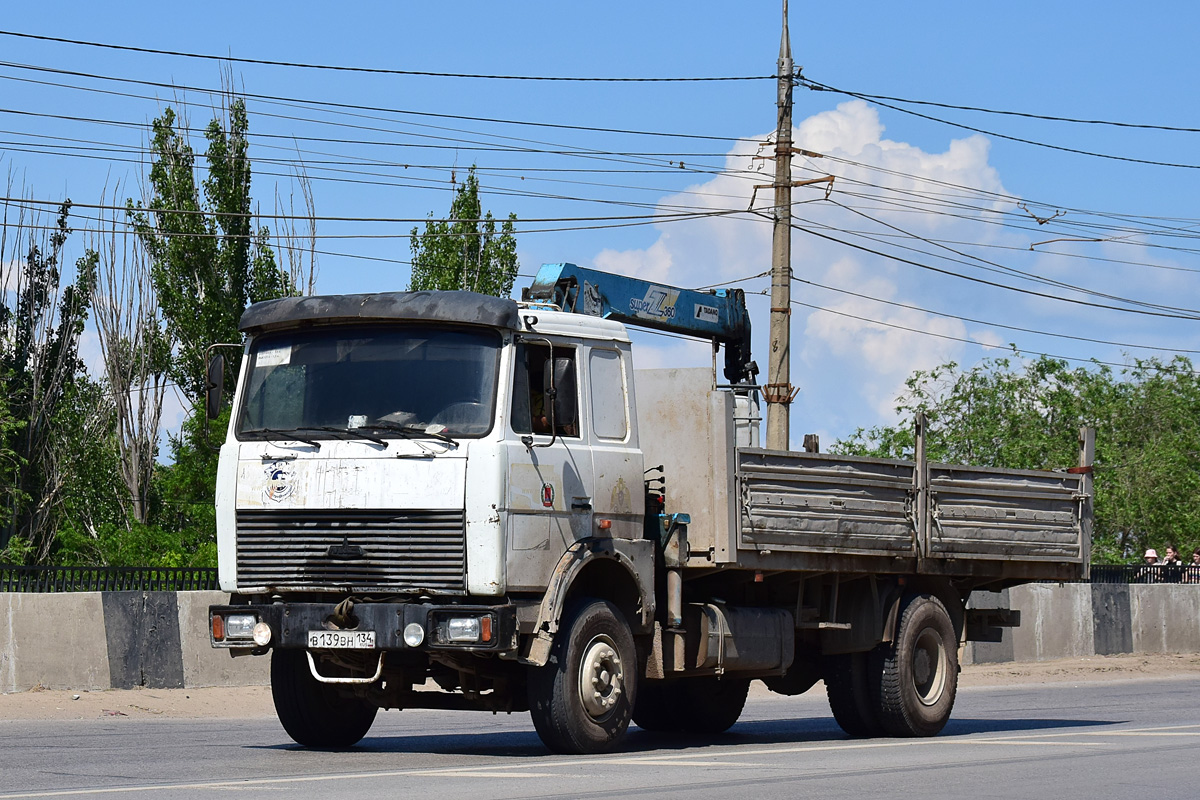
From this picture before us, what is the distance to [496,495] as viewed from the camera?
10219 mm

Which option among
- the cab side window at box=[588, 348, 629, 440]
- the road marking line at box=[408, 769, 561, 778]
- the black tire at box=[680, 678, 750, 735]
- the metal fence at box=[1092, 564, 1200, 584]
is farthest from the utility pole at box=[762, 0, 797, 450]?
the road marking line at box=[408, 769, 561, 778]

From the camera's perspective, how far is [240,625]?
420 inches

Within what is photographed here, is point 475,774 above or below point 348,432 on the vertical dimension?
below

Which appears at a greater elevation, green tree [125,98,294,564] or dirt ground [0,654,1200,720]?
green tree [125,98,294,564]

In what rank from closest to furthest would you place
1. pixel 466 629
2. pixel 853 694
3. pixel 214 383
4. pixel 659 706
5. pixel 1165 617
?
pixel 466 629 → pixel 214 383 → pixel 853 694 → pixel 659 706 → pixel 1165 617

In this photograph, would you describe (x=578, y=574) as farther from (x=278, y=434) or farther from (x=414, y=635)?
(x=278, y=434)

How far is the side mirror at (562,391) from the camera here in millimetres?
10758

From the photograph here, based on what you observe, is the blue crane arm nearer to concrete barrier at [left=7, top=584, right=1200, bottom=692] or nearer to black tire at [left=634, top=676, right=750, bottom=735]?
black tire at [left=634, top=676, right=750, bottom=735]

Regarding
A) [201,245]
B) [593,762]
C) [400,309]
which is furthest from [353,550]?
[201,245]

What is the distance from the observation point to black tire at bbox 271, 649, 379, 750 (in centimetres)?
1150

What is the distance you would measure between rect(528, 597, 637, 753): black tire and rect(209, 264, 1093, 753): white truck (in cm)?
2

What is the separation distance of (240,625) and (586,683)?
7.38 ft

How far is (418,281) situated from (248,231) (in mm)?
5903

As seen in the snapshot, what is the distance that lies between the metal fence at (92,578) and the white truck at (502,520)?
4623mm
